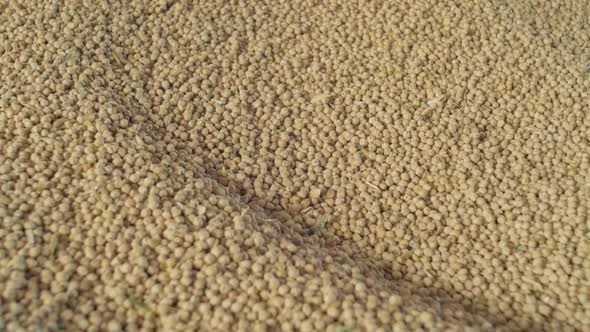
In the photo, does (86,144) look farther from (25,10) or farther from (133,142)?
(25,10)

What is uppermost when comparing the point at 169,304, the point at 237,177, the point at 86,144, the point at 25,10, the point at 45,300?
the point at 25,10

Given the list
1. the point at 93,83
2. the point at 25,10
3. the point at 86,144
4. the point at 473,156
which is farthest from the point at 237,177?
the point at 25,10

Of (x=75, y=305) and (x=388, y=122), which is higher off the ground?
(x=388, y=122)

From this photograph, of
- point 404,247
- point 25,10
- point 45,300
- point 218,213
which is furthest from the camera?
point 25,10

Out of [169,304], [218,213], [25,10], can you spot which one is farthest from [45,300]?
[25,10]

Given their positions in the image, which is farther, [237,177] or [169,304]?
[237,177]

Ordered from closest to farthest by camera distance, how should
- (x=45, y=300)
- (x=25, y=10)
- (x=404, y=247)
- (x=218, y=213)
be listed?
(x=45, y=300) → (x=218, y=213) → (x=404, y=247) → (x=25, y=10)

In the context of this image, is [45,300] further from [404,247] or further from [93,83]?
[404,247]
